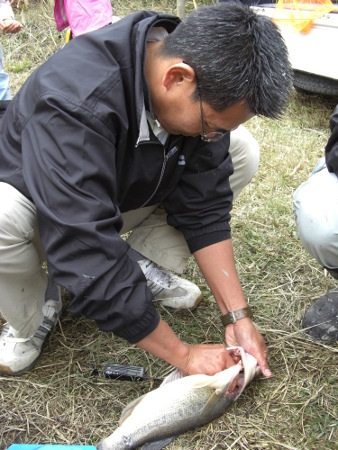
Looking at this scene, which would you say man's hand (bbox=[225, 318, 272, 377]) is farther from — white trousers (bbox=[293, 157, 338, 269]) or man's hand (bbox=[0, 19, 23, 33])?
man's hand (bbox=[0, 19, 23, 33])

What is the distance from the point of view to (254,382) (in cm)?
235

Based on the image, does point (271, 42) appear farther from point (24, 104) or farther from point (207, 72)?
point (24, 104)

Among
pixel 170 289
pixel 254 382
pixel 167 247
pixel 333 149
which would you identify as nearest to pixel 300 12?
pixel 333 149

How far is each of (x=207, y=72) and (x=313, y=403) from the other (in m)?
1.38

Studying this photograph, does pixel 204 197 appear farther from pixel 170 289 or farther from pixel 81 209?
pixel 81 209

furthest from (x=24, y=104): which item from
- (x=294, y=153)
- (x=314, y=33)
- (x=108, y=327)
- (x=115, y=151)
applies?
(x=314, y=33)

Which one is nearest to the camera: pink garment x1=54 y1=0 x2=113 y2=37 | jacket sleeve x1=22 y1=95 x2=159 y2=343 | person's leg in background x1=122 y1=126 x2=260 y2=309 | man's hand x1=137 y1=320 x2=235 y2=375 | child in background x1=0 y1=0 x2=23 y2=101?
jacket sleeve x1=22 y1=95 x2=159 y2=343

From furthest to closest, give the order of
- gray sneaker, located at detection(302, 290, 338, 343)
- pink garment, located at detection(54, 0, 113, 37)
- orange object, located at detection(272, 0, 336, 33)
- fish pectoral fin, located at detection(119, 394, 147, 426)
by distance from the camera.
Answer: orange object, located at detection(272, 0, 336, 33), pink garment, located at detection(54, 0, 113, 37), gray sneaker, located at detection(302, 290, 338, 343), fish pectoral fin, located at detection(119, 394, 147, 426)

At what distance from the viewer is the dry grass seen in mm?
2146

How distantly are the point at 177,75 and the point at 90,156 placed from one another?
0.39 meters

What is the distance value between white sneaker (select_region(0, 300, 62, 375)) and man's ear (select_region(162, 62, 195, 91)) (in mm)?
1238

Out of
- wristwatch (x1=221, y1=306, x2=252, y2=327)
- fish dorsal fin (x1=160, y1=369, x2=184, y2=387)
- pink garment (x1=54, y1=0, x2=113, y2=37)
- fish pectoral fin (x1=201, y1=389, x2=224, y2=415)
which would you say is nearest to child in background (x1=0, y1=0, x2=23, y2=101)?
pink garment (x1=54, y1=0, x2=113, y2=37)

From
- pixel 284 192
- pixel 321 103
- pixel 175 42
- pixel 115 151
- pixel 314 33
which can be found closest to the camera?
pixel 175 42

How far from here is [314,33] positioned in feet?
15.2
